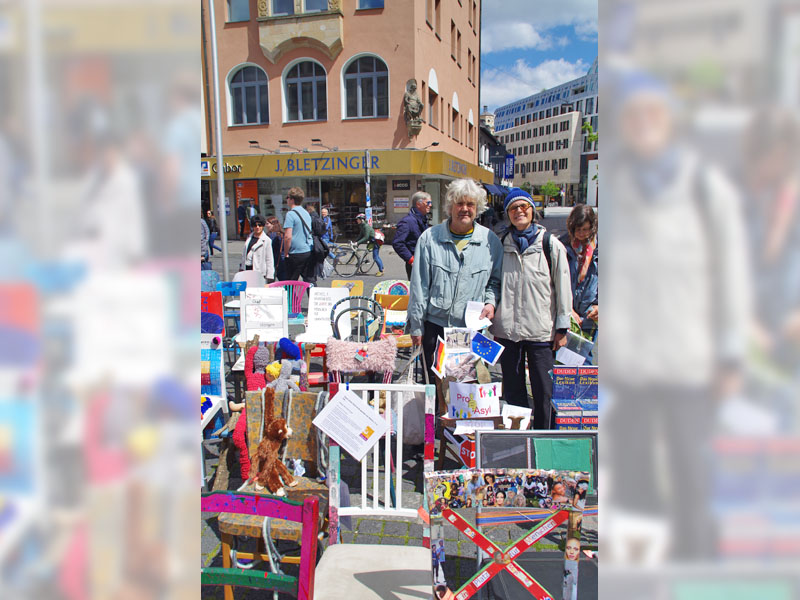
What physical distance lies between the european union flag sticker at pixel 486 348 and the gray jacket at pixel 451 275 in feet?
0.94

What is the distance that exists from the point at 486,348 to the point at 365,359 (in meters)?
0.83

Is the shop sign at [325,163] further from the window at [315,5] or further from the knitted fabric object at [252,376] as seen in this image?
the knitted fabric object at [252,376]

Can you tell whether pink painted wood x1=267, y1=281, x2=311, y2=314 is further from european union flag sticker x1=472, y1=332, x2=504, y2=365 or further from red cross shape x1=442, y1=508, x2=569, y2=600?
red cross shape x1=442, y1=508, x2=569, y2=600

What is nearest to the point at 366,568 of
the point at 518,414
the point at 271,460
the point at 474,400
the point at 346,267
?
the point at 271,460

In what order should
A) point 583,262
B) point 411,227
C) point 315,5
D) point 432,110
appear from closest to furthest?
point 583,262, point 411,227, point 315,5, point 432,110

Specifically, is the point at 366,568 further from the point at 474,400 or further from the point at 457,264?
the point at 457,264

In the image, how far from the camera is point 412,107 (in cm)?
2027

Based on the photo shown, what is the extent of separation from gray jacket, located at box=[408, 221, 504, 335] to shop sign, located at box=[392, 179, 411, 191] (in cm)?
1799
